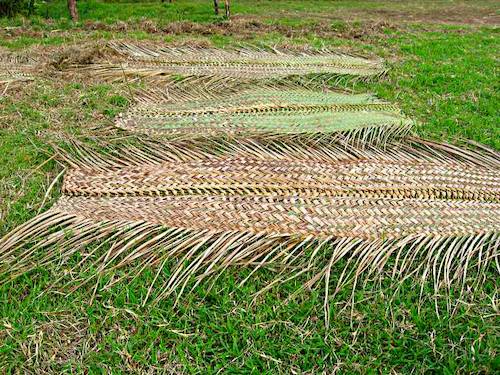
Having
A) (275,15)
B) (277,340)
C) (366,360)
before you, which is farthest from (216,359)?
(275,15)

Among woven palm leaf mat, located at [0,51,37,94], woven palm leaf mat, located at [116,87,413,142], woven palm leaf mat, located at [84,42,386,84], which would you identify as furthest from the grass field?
woven palm leaf mat, located at [84,42,386,84]

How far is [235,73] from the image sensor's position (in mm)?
4012

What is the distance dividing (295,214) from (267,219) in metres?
0.13

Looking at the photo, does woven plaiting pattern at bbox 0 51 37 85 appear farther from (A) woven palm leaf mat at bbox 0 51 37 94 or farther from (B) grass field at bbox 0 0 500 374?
(B) grass field at bbox 0 0 500 374

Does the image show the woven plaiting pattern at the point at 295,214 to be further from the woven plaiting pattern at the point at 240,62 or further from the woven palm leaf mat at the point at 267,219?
the woven plaiting pattern at the point at 240,62

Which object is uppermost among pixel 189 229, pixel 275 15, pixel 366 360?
pixel 275 15

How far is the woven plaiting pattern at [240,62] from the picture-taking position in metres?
4.05

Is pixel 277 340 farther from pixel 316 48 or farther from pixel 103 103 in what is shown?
pixel 316 48

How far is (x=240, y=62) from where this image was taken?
14.1 feet

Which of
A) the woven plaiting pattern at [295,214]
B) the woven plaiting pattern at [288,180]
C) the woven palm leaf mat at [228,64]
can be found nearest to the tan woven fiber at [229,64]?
the woven palm leaf mat at [228,64]

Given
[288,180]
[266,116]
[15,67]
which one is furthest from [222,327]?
[15,67]

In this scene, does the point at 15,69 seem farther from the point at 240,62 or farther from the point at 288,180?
the point at 288,180

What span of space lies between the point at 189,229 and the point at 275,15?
634 centimetres

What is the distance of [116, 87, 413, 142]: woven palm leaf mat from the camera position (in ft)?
9.34
